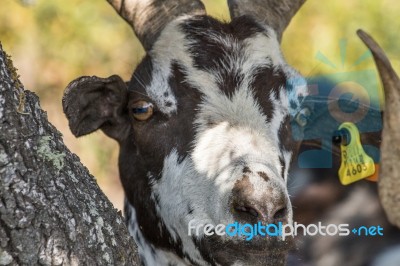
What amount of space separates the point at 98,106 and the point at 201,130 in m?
0.96

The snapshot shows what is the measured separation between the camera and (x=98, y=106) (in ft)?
A: 18.3

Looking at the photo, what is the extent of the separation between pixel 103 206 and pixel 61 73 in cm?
1162

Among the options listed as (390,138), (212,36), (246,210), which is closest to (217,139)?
(246,210)

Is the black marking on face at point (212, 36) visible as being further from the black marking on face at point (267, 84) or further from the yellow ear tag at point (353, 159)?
the yellow ear tag at point (353, 159)

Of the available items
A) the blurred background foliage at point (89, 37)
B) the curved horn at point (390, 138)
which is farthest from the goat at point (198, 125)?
the blurred background foliage at point (89, 37)

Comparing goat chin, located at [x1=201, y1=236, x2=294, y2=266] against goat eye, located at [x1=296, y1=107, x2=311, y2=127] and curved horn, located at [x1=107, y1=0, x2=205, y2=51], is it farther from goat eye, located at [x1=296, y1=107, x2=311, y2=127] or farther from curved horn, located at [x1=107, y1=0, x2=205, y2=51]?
curved horn, located at [x1=107, y1=0, x2=205, y2=51]

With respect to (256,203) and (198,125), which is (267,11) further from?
(256,203)

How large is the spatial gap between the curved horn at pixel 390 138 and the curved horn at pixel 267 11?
4.22 ft

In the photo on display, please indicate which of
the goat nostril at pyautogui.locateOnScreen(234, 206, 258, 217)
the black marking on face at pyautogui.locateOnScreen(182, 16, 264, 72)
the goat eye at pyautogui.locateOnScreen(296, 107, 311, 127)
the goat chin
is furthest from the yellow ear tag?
the goat nostril at pyautogui.locateOnScreen(234, 206, 258, 217)

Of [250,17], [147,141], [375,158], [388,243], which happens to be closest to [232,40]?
[250,17]

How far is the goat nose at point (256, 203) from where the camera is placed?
4.33 metres

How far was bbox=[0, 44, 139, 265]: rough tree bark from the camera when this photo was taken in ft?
11.6

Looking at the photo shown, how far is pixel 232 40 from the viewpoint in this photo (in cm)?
553

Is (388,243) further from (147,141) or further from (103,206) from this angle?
(103,206)
